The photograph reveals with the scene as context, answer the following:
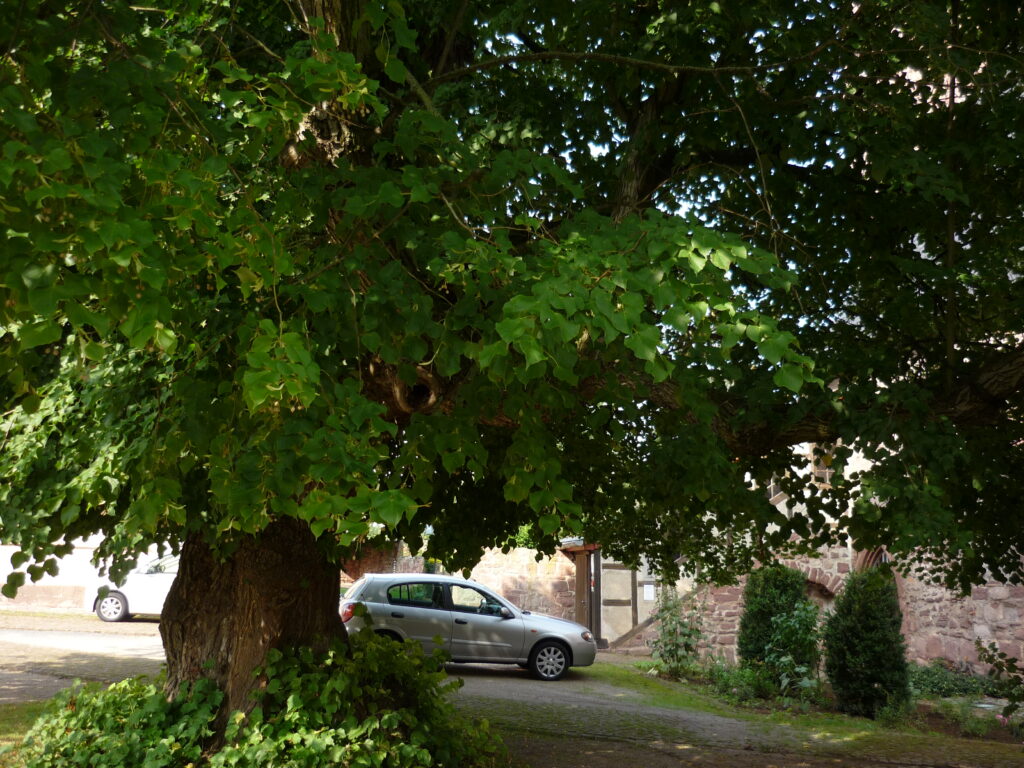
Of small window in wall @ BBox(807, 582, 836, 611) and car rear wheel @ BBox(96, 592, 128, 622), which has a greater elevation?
small window in wall @ BBox(807, 582, 836, 611)

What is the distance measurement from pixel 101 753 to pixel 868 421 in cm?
557

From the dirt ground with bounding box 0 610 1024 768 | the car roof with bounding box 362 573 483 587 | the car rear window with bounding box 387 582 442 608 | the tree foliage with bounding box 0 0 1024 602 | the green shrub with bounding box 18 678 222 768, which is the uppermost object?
the tree foliage with bounding box 0 0 1024 602

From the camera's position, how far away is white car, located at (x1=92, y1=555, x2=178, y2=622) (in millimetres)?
18938

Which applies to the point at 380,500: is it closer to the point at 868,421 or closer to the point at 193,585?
the point at 868,421

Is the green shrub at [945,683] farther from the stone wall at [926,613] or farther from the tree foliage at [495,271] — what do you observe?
the tree foliage at [495,271]

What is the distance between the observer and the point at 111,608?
766 inches

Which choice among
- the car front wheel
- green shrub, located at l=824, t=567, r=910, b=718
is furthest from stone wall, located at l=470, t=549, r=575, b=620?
green shrub, located at l=824, t=567, r=910, b=718

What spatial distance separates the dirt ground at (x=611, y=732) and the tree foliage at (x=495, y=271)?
2156 millimetres

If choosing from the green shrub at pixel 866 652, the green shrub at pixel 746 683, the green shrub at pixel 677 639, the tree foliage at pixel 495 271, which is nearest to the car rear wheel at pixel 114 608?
the green shrub at pixel 677 639

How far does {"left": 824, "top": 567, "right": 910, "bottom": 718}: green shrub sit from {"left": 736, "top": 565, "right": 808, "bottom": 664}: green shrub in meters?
1.70

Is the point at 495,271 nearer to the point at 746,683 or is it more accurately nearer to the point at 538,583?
the point at 746,683

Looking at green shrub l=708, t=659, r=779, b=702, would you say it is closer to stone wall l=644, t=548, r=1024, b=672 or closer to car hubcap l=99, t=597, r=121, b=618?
stone wall l=644, t=548, r=1024, b=672

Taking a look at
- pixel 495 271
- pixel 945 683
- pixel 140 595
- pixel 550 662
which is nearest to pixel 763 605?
pixel 945 683

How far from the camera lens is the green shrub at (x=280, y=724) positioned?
19.8ft
